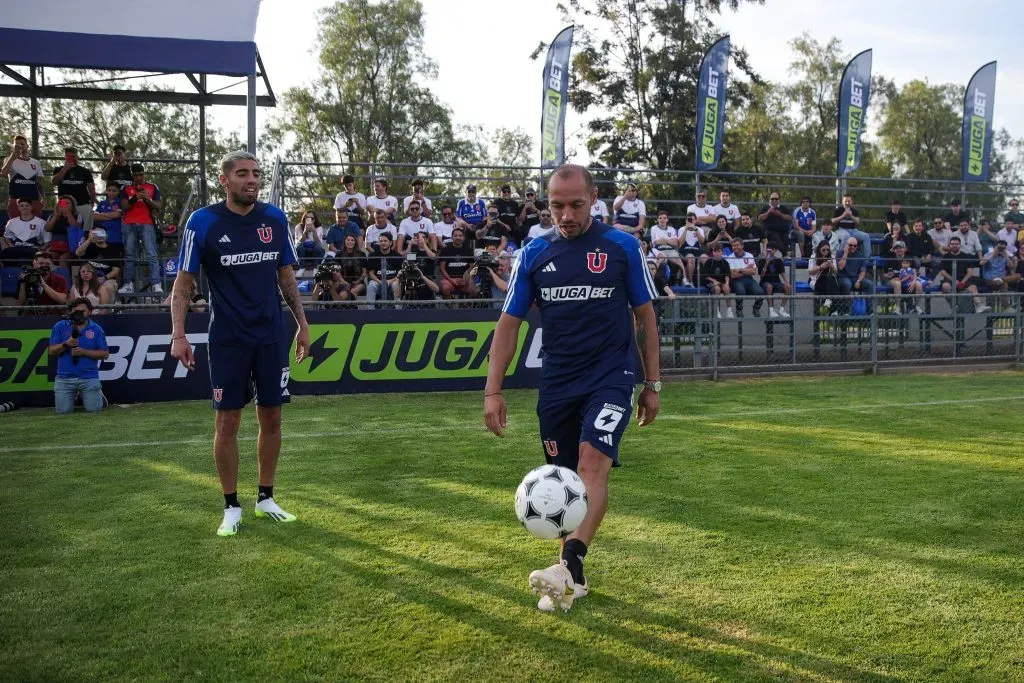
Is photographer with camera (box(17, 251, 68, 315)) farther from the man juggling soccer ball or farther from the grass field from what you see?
the man juggling soccer ball

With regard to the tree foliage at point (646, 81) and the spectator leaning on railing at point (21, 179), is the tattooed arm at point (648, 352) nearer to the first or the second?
the spectator leaning on railing at point (21, 179)

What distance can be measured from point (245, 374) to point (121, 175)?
11.9 m

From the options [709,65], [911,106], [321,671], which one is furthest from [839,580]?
[911,106]

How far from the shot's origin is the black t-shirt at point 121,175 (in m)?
15.9

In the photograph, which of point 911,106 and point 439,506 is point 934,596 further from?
point 911,106

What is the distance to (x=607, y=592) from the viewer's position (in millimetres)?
4527

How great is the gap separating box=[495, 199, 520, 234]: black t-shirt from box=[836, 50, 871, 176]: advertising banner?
13056 millimetres

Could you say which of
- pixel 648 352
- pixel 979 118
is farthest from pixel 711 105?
pixel 648 352

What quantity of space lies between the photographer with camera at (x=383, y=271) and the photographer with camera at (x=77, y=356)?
4.68 metres

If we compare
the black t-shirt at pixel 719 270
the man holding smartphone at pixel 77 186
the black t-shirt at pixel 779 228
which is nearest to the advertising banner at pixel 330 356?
the man holding smartphone at pixel 77 186

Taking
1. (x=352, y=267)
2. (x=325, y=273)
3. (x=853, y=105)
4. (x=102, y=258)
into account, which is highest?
(x=853, y=105)

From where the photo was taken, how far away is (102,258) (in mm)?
15336

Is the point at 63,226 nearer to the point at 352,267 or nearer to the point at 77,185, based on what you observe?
the point at 77,185

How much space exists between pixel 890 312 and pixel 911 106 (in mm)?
49292
